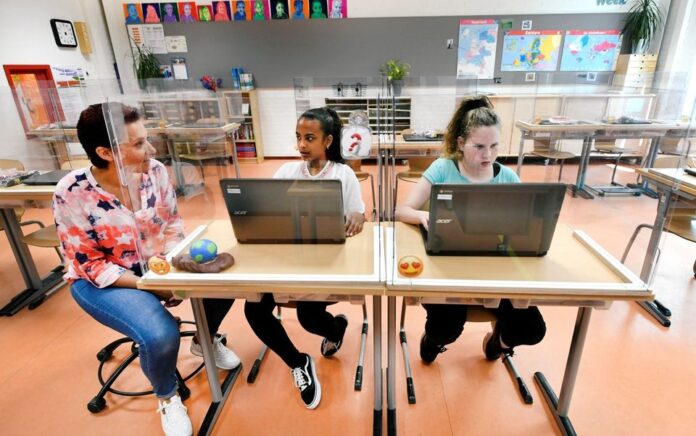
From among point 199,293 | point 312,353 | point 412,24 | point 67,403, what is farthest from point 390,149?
point 412,24

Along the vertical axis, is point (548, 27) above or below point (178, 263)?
above

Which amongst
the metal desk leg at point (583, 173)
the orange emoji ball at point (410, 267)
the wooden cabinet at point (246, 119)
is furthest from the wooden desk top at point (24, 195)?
the metal desk leg at point (583, 173)

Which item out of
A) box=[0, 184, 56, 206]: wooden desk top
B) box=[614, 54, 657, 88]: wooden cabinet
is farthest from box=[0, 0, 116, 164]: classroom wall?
box=[614, 54, 657, 88]: wooden cabinet

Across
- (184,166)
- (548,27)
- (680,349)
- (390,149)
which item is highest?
(548,27)

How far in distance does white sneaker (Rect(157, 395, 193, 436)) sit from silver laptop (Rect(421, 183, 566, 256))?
1.09 meters

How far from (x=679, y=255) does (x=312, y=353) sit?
2.76 metres

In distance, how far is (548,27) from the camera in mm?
4781

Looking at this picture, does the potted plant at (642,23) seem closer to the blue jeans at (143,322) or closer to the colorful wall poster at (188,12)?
the colorful wall poster at (188,12)

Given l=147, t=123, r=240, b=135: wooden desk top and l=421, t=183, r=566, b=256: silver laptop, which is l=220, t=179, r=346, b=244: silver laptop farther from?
l=147, t=123, r=240, b=135: wooden desk top

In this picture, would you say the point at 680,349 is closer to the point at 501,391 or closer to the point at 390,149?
the point at 501,391

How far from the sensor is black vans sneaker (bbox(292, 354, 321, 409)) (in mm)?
1486

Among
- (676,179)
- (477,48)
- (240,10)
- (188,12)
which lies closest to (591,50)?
(477,48)

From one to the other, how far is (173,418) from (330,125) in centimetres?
124

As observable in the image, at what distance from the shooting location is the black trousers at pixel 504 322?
130 centimetres
